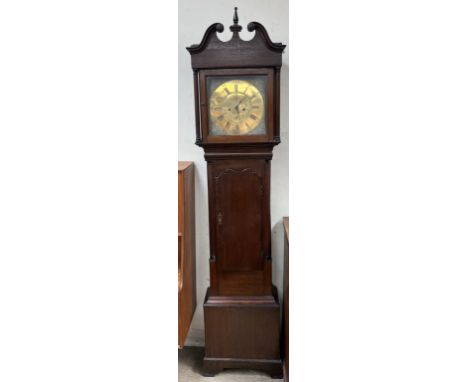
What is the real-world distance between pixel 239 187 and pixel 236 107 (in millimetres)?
305

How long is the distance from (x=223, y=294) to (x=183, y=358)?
1.34 feet

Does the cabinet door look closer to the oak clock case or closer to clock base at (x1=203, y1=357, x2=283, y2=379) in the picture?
the oak clock case

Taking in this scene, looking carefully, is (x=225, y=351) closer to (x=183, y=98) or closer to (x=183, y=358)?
(x=183, y=358)

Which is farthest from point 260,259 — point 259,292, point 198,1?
point 198,1

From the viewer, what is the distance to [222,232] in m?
1.68

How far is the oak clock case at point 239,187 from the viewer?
1582mm

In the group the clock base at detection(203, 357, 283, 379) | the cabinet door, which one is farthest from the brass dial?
the clock base at detection(203, 357, 283, 379)

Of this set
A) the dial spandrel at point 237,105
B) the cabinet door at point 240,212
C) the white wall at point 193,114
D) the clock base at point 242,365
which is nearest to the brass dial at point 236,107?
the dial spandrel at point 237,105

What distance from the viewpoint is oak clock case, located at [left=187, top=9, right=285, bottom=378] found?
1.58 m

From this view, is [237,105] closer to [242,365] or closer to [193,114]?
[193,114]

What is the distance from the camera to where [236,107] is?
1612 millimetres

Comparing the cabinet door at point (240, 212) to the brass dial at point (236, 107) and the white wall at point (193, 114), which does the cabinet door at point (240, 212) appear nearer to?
the brass dial at point (236, 107)

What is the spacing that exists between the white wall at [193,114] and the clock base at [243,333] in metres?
0.28

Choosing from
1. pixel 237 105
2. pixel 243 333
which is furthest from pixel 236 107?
pixel 243 333
